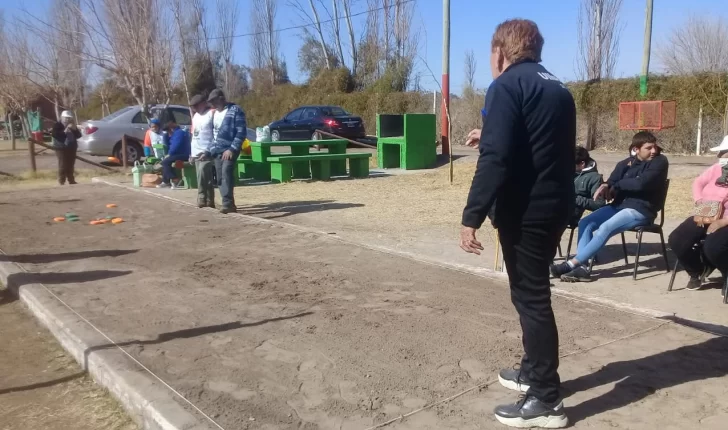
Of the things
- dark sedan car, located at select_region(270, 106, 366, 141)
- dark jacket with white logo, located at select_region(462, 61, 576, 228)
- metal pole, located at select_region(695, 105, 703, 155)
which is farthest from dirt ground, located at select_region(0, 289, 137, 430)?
dark sedan car, located at select_region(270, 106, 366, 141)

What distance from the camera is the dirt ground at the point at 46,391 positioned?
367cm

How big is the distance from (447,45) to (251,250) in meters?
12.6

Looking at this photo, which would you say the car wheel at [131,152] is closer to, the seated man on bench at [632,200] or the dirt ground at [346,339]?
the dirt ground at [346,339]

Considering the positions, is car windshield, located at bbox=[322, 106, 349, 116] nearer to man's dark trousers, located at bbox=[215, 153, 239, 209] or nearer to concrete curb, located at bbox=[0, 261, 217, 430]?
man's dark trousers, located at bbox=[215, 153, 239, 209]

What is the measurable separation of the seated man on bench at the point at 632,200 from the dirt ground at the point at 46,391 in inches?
163

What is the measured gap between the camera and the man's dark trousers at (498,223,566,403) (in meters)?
3.38

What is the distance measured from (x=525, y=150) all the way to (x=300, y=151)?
508 inches

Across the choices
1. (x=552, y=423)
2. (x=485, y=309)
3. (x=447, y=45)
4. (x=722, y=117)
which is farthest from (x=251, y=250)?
(x=722, y=117)

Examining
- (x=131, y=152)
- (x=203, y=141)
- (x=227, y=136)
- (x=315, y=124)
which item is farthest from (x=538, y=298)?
(x=315, y=124)

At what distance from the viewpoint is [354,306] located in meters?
5.43

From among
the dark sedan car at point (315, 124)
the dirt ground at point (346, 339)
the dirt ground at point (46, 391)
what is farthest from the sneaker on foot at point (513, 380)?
the dark sedan car at point (315, 124)

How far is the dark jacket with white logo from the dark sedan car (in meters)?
22.2

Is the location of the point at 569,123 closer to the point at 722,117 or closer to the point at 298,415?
the point at 298,415

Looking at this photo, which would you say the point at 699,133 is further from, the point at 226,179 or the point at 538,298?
the point at 538,298
